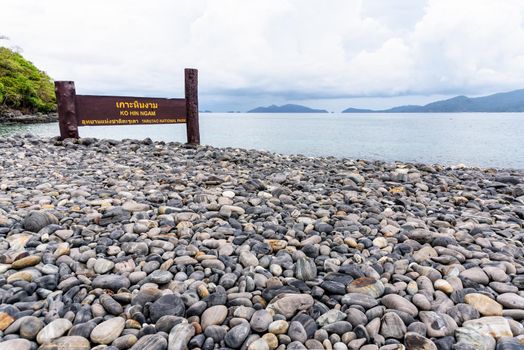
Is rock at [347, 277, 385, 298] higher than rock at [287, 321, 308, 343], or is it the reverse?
rock at [347, 277, 385, 298]

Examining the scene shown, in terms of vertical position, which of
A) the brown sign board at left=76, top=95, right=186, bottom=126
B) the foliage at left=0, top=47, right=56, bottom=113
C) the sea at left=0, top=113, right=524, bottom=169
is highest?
the foliage at left=0, top=47, right=56, bottom=113

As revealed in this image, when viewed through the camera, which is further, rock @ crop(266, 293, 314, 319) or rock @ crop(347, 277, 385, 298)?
rock @ crop(347, 277, 385, 298)

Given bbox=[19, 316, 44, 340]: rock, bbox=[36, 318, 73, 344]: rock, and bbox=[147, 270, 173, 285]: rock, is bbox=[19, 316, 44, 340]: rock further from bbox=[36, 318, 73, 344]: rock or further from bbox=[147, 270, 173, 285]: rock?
bbox=[147, 270, 173, 285]: rock

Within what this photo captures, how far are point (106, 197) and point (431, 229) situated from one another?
4129mm

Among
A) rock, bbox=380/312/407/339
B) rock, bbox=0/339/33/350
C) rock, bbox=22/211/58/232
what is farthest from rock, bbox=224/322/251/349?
rock, bbox=22/211/58/232

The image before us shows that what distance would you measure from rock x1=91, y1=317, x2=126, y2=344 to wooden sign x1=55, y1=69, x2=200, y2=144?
8399mm

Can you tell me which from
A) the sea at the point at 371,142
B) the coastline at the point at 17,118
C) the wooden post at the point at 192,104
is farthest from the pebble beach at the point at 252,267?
the coastline at the point at 17,118

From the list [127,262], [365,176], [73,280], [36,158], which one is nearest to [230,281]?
[127,262]

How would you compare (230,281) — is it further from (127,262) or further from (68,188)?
(68,188)

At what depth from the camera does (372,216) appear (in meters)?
4.34

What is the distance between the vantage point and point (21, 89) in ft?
154

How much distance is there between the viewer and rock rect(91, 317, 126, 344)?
2156 millimetres

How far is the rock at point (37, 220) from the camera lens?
11.6 feet

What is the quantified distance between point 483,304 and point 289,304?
1439 mm
